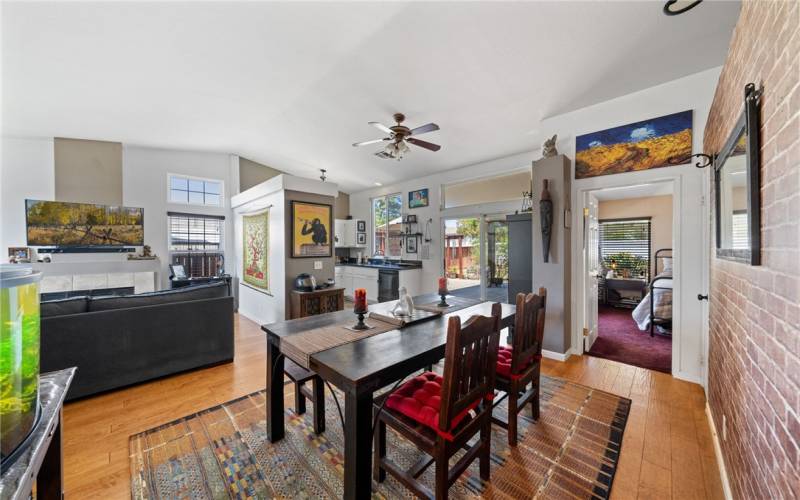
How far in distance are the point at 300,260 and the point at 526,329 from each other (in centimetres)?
335

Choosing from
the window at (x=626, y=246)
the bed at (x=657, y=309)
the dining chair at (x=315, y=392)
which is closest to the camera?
the dining chair at (x=315, y=392)

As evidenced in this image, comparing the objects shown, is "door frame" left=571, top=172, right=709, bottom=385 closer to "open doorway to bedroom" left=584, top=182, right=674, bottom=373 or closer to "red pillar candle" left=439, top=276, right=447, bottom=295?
"open doorway to bedroom" left=584, top=182, right=674, bottom=373

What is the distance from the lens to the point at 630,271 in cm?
603

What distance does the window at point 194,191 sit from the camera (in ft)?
19.3

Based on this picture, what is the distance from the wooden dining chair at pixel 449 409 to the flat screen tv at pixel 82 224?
6.07m

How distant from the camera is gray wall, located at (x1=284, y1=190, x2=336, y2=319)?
13.8 feet

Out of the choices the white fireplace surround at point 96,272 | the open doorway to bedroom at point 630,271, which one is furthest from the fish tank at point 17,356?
the white fireplace surround at point 96,272

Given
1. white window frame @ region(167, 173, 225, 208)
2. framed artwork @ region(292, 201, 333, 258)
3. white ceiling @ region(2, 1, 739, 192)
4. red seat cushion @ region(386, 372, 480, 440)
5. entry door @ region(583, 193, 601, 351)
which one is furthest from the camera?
white window frame @ region(167, 173, 225, 208)

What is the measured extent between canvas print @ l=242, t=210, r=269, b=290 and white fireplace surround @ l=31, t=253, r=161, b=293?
161 centimetres

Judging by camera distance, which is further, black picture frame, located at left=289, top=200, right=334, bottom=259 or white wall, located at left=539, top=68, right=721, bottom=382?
black picture frame, located at left=289, top=200, right=334, bottom=259

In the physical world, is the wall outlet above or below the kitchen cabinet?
below

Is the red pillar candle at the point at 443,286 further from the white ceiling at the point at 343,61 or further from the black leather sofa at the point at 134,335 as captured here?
the black leather sofa at the point at 134,335

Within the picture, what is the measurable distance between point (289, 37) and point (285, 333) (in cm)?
258

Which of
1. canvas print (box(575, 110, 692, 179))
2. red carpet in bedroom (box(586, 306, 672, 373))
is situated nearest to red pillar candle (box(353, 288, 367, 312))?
canvas print (box(575, 110, 692, 179))
